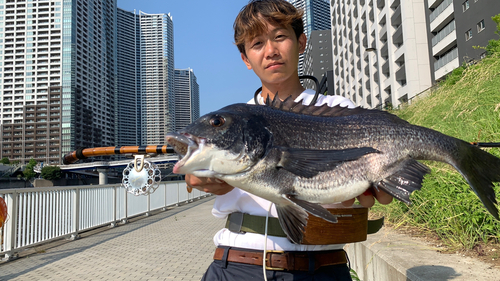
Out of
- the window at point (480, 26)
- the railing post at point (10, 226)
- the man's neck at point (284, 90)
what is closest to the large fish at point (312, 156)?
the man's neck at point (284, 90)

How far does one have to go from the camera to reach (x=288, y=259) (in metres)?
1.89

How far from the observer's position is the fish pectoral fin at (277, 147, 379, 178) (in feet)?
4.80

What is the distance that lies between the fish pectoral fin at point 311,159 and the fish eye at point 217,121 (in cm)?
31

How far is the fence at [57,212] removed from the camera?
267 inches

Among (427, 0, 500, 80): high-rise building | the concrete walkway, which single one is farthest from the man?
(427, 0, 500, 80): high-rise building

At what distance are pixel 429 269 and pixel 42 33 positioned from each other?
146619 millimetres

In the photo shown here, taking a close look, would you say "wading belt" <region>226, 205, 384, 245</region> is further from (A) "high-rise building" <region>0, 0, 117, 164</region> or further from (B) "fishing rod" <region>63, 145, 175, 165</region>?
(A) "high-rise building" <region>0, 0, 117, 164</region>

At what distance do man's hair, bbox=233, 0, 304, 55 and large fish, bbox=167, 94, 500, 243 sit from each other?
72cm

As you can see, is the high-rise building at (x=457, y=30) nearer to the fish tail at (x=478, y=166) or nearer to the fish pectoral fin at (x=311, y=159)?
the fish tail at (x=478, y=166)

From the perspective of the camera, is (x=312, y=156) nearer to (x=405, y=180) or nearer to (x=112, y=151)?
(x=405, y=180)

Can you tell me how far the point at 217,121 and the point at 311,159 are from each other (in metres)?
0.48

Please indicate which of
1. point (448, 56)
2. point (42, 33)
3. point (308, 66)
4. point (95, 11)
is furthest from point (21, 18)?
point (448, 56)

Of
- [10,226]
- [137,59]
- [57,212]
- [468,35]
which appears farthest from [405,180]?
[137,59]

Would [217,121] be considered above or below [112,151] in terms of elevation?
above
